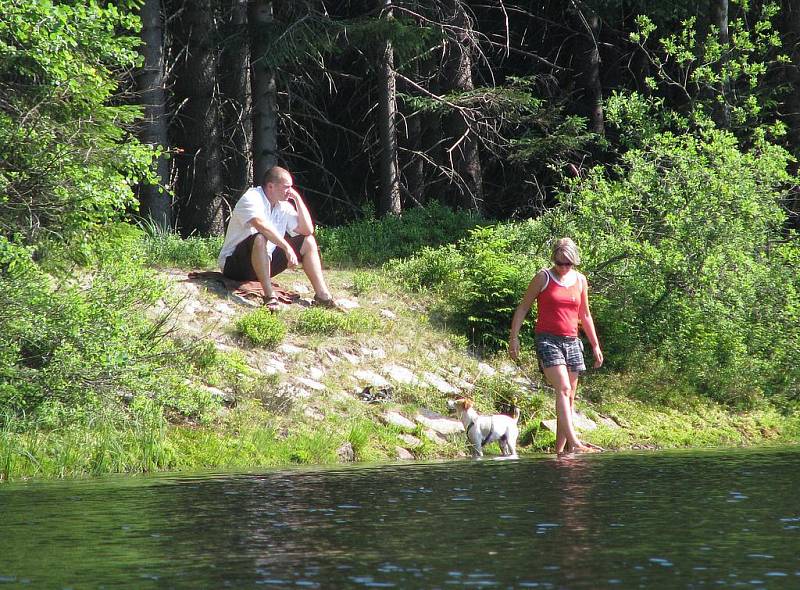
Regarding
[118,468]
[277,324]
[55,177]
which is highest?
[55,177]

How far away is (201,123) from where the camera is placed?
2405 centimetres

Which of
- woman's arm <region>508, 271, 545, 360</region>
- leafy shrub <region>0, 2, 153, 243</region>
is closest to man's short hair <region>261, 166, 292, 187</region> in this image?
leafy shrub <region>0, 2, 153, 243</region>

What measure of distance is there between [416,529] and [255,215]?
27.9 feet

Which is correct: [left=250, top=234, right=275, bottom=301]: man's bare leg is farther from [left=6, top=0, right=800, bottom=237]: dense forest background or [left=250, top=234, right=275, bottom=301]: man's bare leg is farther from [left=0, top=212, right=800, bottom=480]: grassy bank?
[left=6, top=0, right=800, bottom=237]: dense forest background

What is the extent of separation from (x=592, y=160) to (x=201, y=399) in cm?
1558

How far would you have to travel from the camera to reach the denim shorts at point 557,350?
Answer: 12.2 metres

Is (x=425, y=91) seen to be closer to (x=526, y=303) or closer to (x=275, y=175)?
(x=275, y=175)

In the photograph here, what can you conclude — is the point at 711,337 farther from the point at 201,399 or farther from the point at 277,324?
the point at 201,399

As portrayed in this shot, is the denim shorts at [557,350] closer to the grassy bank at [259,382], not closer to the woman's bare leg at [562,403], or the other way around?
the woman's bare leg at [562,403]

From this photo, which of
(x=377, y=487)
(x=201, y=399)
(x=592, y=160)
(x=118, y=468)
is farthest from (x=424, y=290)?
(x=592, y=160)

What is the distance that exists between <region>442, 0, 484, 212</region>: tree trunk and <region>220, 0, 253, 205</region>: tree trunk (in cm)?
369

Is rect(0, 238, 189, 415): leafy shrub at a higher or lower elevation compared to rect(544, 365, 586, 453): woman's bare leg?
higher

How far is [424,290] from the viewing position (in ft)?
56.5

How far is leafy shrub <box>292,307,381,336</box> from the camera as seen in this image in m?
15.1
